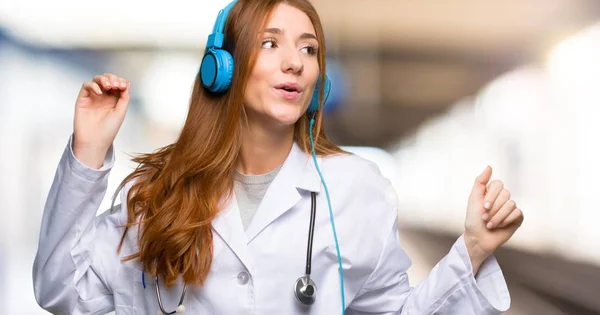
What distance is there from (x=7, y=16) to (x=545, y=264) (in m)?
3.22

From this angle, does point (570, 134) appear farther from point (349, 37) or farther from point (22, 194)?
point (22, 194)

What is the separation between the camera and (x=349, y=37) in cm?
414

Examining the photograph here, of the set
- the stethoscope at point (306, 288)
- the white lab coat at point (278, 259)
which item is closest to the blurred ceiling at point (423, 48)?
the white lab coat at point (278, 259)

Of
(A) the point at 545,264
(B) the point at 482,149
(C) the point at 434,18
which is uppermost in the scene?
(C) the point at 434,18

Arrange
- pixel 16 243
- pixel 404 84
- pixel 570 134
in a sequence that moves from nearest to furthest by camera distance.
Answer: pixel 16 243, pixel 570 134, pixel 404 84

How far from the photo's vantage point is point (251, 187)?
1.84 metres

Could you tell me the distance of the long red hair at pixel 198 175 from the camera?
67.6 inches

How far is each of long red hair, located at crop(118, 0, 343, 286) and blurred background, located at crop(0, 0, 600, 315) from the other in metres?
1.51

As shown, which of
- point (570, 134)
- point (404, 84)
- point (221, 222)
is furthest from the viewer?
point (404, 84)

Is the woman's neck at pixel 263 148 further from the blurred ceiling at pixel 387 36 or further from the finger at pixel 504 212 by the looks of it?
the blurred ceiling at pixel 387 36

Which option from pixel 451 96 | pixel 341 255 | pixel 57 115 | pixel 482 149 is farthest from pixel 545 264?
pixel 341 255

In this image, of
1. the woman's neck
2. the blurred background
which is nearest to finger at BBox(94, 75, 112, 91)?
the woman's neck

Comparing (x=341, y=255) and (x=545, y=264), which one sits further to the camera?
(x=545, y=264)

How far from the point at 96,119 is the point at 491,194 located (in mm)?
820
